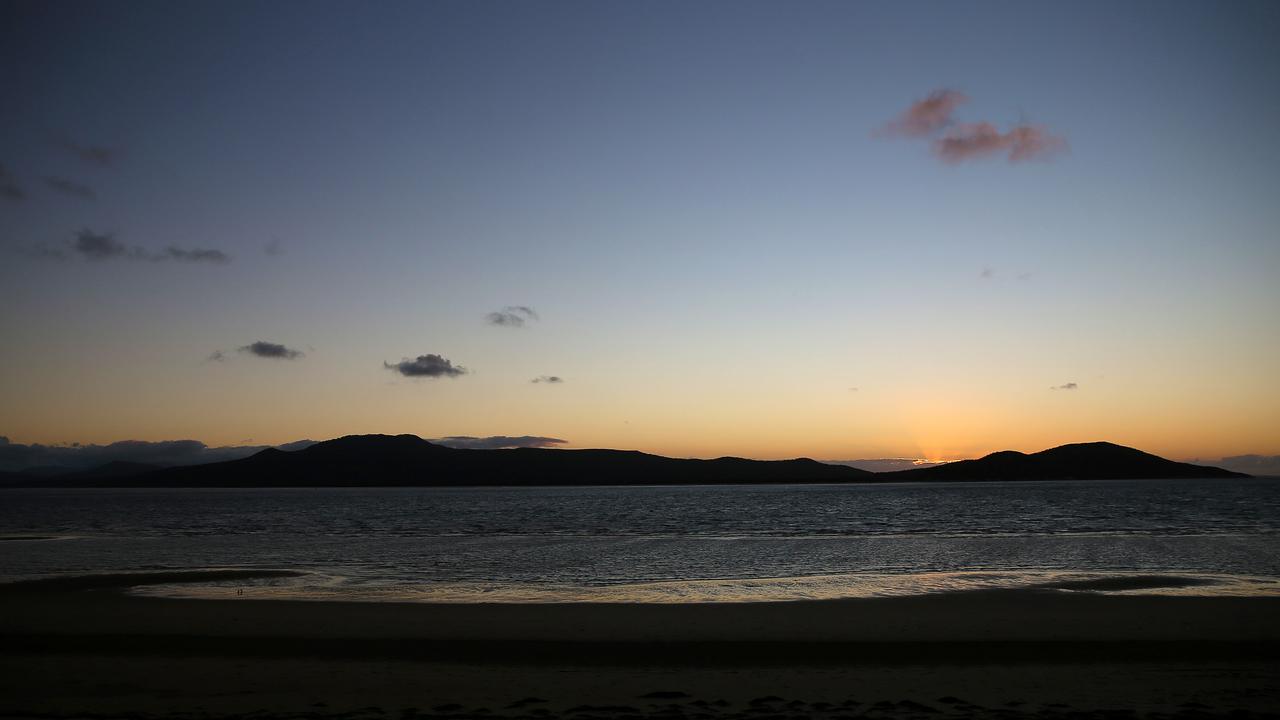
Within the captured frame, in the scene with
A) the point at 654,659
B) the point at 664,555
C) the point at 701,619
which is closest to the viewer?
the point at 654,659

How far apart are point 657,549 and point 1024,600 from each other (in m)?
24.3

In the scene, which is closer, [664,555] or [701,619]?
[701,619]

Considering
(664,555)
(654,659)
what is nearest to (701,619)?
(654,659)

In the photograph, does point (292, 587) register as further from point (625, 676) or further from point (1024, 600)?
point (1024, 600)

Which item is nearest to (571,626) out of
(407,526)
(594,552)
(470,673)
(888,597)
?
(470,673)

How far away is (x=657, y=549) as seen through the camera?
151ft

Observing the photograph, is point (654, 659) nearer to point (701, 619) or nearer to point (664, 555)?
point (701, 619)

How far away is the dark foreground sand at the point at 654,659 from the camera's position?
13320 millimetres

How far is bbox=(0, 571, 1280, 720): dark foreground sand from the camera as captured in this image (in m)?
13.3

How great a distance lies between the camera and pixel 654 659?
17.2m

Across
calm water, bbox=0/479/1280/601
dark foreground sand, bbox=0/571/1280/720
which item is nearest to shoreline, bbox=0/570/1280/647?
dark foreground sand, bbox=0/571/1280/720

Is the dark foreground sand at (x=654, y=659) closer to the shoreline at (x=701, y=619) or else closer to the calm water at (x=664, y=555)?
the shoreline at (x=701, y=619)

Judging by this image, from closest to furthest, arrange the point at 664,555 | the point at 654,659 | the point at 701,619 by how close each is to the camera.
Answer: the point at 654,659 → the point at 701,619 → the point at 664,555

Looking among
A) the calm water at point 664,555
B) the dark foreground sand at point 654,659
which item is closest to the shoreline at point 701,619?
the dark foreground sand at point 654,659
